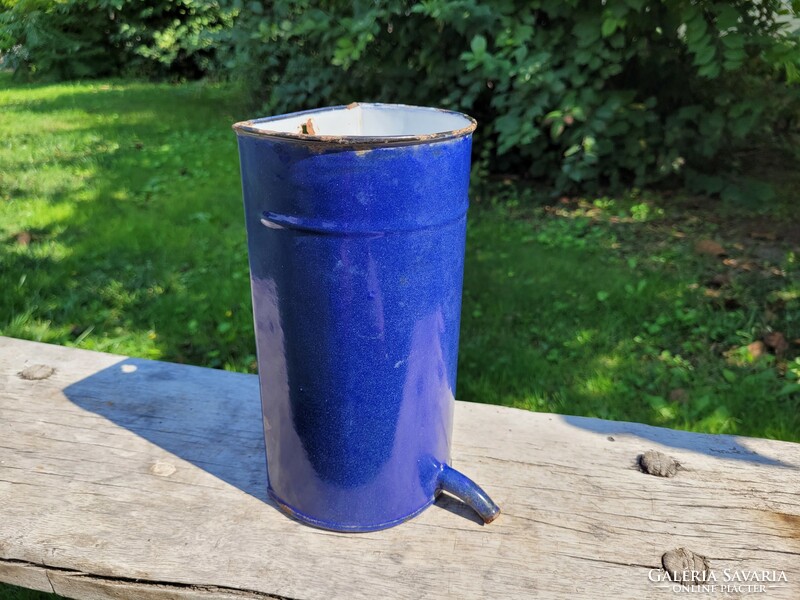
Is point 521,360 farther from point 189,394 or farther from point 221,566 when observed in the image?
point 221,566

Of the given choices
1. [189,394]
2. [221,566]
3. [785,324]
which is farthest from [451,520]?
[785,324]

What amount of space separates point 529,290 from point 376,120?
1.97 metres

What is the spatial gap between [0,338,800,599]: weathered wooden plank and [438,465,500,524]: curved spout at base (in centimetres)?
3

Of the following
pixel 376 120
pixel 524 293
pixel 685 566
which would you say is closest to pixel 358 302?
pixel 376 120

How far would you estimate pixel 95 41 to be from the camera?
36.9ft

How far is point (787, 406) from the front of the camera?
2.45 metres

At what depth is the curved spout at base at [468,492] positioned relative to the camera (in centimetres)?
145

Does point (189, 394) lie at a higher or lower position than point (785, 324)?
higher

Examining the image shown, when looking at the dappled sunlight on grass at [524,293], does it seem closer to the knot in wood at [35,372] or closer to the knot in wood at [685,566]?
the knot in wood at [35,372]

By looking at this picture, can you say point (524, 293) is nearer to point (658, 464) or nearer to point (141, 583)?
point (658, 464)

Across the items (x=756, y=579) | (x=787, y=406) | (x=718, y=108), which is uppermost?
(x=718, y=108)

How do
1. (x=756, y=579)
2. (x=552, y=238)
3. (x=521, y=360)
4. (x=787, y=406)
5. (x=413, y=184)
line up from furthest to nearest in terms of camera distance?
(x=552, y=238) → (x=521, y=360) → (x=787, y=406) → (x=756, y=579) → (x=413, y=184)

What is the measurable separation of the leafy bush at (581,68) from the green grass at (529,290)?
367 mm

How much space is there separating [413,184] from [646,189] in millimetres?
3742
